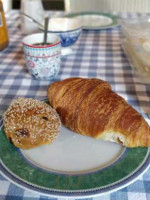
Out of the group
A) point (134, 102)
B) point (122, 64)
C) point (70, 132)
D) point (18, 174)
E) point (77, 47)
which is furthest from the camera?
point (77, 47)

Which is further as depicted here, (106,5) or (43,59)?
(106,5)

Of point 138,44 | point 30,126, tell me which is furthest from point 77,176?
point 138,44

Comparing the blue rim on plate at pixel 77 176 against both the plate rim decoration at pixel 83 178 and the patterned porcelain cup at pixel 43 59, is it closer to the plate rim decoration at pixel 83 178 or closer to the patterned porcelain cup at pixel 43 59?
the plate rim decoration at pixel 83 178

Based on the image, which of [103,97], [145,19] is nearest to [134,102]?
[103,97]

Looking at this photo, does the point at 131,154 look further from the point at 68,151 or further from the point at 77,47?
the point at 77,47

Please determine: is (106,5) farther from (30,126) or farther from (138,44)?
(30,126)

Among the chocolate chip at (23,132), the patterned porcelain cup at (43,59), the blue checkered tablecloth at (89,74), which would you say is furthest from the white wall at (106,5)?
the chocolate chip at (23,132)
